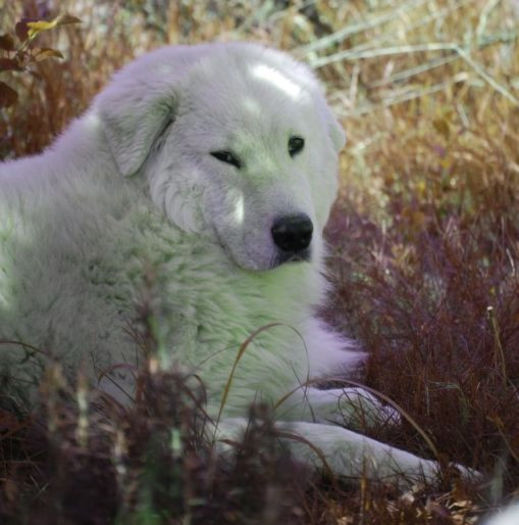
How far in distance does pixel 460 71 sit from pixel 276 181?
527 centimetres

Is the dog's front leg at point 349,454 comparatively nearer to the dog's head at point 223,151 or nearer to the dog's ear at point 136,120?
the dog's head at point 223,151

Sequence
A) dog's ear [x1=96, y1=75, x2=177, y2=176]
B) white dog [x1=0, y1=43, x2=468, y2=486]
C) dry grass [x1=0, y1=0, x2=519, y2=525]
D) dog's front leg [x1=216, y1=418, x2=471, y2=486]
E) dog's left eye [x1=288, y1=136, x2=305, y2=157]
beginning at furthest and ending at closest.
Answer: dog's left eye [x1=288, y1=136, x2=305, y2=157], dog's ear [x1=96, y1=75, x2=177, y2=176], white dog [x1=0, y1=43, x2=468, y2=486], dog's front leg [x1=216, y1=418, x2=471, y2=486], dry grass [x1=0, y1=0, x2=519, y2=525]

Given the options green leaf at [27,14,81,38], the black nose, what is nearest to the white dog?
the black nose

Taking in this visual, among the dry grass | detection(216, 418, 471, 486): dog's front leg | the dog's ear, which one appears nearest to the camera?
the dry grass

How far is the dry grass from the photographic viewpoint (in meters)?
2.14

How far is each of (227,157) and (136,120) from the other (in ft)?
1.18

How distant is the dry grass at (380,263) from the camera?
214 cm

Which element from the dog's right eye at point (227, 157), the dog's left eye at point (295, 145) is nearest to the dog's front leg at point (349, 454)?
the dog's right eye at point (227, 157)

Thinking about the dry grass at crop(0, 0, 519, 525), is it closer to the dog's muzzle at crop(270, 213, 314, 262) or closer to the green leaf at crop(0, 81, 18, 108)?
the dog's muzzle at crop(270, 213, 314, 262)

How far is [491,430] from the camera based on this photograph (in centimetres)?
300

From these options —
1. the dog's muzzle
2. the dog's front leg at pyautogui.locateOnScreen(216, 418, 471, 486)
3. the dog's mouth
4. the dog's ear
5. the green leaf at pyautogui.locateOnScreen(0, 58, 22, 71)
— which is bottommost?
the dog's front leg at pyautogui.locateOnScreen(216, 418, 471, 486)

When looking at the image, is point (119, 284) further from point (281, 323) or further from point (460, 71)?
point (460, 71)

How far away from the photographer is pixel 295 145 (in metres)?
3.40

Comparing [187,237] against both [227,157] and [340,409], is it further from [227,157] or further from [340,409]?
[340,409]
